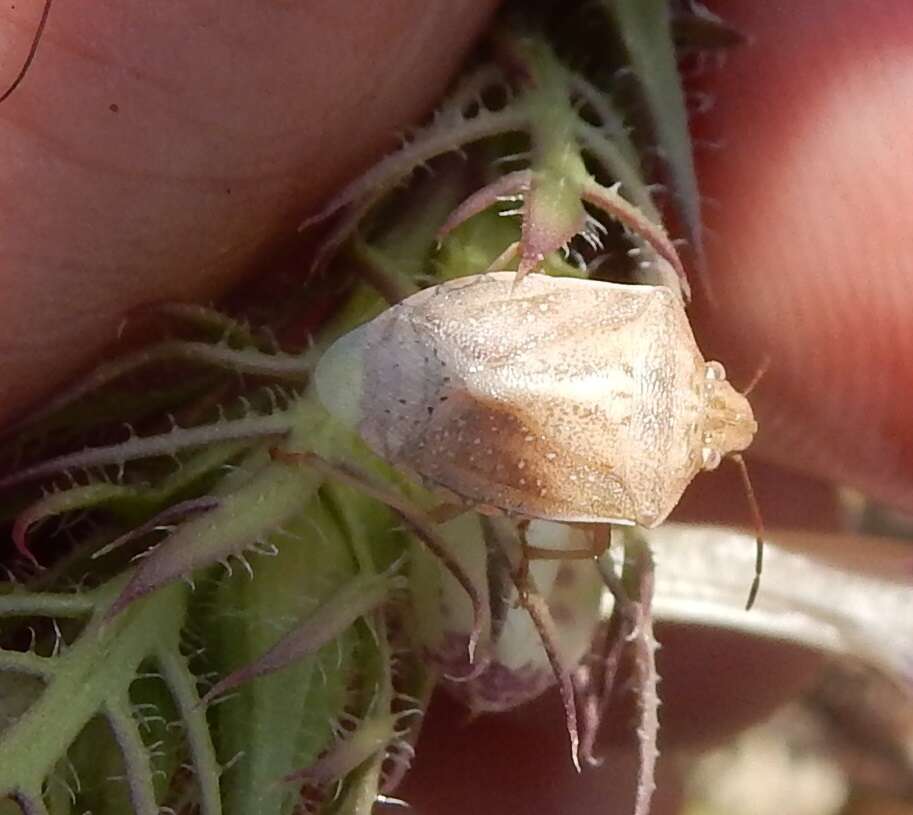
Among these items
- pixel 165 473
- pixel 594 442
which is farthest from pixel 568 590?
pixel 165 473

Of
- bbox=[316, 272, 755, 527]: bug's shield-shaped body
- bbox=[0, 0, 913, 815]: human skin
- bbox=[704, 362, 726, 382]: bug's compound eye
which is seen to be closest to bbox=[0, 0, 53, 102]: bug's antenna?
bbox=[0, 0, 913, 815]: human skin

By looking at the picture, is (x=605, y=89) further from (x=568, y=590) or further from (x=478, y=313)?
(x=568, y=590)

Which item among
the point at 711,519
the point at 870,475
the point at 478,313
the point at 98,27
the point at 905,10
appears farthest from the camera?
the point at 711,519

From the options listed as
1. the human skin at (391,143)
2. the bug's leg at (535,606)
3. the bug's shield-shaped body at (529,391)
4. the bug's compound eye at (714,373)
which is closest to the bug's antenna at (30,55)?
the human skin at (391,143)

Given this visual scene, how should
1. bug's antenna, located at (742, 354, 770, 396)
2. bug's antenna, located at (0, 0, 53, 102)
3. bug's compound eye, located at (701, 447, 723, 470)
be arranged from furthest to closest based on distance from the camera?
bug's antenna, located at (742, 354, 770, 396)
bug's compound eye, located at (701, 447, 723, 470)
bug's antenna, located at (0, 0, 53, 102)

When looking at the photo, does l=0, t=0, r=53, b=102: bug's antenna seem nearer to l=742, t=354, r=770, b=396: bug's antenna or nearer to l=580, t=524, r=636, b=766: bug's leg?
l=580, t=524, r=636, b=766: bug's leg

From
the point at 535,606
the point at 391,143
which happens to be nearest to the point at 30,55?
the point at 391,143

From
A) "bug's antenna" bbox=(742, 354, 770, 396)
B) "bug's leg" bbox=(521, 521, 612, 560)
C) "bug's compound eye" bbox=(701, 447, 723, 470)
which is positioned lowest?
"bug's antenna" bbox=(742, 354, 770, 396)
